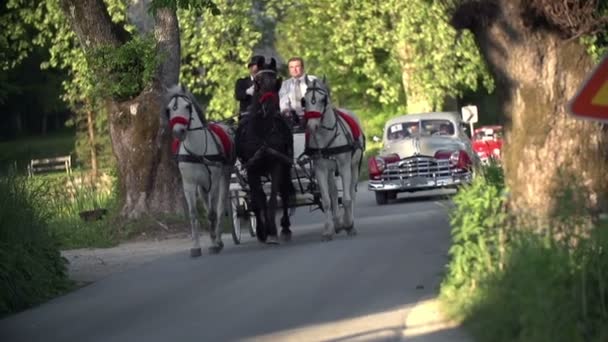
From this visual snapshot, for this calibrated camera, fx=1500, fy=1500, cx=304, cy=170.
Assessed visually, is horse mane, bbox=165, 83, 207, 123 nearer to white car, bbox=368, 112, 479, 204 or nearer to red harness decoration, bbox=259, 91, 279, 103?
red harness decoration, bbox=259, 91, 279, 103

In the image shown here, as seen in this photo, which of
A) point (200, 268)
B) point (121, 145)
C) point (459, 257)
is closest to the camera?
point (459, 257)

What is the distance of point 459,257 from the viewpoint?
1250 cm

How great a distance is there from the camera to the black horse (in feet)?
64.5

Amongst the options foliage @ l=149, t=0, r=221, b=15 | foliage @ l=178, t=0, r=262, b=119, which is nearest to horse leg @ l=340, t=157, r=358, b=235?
foliage @ l=149, t=0, r=221, b=15

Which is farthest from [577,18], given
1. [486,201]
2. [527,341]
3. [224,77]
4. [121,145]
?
[224,77]

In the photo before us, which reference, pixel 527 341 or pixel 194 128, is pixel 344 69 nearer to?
pixel 194 128

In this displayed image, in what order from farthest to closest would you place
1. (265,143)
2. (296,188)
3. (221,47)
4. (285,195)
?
(221,47) < (296,188) < (285,195) < (265,143)

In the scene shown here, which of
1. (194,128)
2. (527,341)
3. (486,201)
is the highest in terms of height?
(194,128)

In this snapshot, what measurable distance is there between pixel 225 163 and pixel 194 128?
667 millimetres

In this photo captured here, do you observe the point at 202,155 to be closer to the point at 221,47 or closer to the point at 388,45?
the point at 221,47

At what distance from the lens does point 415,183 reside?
29.8 metres

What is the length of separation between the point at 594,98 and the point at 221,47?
4006 cm

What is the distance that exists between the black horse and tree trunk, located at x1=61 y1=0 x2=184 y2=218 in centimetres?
527

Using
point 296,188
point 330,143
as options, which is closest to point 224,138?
point 296,188
